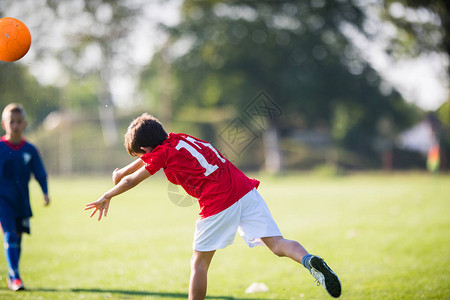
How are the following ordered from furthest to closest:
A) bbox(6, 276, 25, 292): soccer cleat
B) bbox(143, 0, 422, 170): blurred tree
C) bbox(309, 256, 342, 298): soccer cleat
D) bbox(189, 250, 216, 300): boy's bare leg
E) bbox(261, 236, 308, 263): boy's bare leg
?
bbox(143, 0, 422, 170): blurred tree → bbox(6, 276, 25, 292): soccer cleat → bbox(261, 236, 308, 263): boy's bare leg → bbox(189, 250, 216, 300): boy's bare leg → bbox(309, 256, 342, 298): soccer cleat

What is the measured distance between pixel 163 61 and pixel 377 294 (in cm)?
2932

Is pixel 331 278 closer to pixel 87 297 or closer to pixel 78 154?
pixel 87 297

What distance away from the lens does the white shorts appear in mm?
3293

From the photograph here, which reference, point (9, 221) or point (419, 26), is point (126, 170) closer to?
point (9, 221)

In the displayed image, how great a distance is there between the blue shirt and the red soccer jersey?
8.50 feet

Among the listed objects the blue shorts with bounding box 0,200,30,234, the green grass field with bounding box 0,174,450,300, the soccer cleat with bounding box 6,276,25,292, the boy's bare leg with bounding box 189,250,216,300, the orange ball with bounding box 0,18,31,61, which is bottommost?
the green grass field with bounding box 0,174,450,300

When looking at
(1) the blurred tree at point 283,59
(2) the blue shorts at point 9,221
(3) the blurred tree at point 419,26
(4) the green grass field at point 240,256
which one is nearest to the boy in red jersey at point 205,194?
(4) the green grass field at point 240,256

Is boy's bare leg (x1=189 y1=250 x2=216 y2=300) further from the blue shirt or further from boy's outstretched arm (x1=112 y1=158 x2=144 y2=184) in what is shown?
the blue shirt

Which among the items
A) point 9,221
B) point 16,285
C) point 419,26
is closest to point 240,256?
point 16,285

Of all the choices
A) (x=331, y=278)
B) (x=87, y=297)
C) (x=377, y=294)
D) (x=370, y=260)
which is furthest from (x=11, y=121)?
(x=370, y=260)

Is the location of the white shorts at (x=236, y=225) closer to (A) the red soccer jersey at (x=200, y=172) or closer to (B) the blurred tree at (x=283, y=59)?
(A) the red soccer jersey at (x=200, y=172)

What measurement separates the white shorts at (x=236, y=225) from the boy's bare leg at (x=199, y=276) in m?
0.07

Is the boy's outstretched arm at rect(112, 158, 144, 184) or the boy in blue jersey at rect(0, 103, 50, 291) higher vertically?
the boy's outstretched arm at rect(112, 158, 144, 184)

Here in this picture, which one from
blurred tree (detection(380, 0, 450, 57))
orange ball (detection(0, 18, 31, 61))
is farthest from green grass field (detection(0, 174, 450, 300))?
blurred tree (detection(380, 0, 450, 57))
